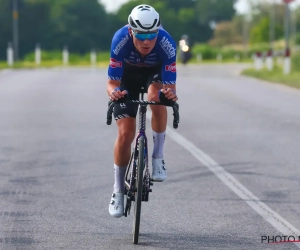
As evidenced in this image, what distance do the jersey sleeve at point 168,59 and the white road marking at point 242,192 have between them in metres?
1.48

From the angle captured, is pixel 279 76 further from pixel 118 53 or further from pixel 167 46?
pixel 118 53

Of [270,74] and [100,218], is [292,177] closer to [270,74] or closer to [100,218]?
[100,218]

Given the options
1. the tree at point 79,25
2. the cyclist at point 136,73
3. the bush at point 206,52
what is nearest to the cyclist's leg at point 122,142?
the cyclist at point 136,73

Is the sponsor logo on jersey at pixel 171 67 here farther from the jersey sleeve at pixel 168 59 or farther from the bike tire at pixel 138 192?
the bike tire at pixel 138 192

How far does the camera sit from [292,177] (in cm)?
1038

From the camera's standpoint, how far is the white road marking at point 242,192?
299 inches

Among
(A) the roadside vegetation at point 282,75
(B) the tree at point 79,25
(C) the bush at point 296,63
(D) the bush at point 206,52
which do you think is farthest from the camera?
(B) the tree at point 79,25

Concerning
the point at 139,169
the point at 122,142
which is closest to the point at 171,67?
the point at 122,142

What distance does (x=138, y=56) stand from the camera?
7.43 m

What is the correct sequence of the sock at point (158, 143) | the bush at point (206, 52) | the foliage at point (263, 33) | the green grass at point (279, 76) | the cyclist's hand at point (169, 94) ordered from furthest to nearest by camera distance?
the foliage at point (263, 33) → the bush at point (206, 52) → the green grass at point (279, 76) → the sock at point (158, 143) → the cyclist's hand at point (169, 94)

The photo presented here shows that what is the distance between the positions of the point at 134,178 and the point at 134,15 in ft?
4.08

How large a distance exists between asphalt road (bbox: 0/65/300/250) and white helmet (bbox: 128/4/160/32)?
5.23ft

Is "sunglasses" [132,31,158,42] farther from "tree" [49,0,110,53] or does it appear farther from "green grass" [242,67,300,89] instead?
"tree" [49,0,110,53]

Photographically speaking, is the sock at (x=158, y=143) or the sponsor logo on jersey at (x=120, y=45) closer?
the sponsor logo on jersey at (x=120, y=45)
